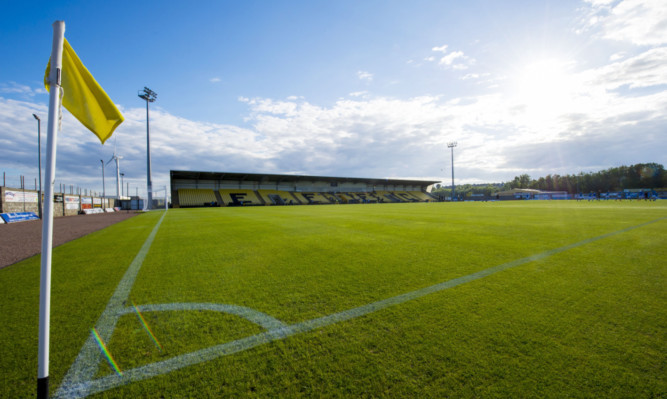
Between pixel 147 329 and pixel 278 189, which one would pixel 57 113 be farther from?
pixel 278 189

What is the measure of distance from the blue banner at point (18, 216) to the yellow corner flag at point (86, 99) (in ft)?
67.7

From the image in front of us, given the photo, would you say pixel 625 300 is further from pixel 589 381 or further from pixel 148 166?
pixel 148 166

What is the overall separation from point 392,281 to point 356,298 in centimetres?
70

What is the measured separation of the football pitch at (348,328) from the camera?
150cm

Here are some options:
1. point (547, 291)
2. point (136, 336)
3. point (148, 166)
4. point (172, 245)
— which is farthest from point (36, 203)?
point (547, 291)

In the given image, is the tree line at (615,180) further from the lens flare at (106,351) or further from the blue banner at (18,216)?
the blue banner at (18,216)

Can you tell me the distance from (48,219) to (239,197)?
44.0 meters

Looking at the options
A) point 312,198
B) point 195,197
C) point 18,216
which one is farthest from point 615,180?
point 18,216

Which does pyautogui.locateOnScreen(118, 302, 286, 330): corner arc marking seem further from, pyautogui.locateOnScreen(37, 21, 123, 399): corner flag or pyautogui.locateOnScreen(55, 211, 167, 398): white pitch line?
pyautogui.locateOnScreen(37, 21, 123, 399): corner flag

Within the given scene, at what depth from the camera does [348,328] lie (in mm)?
2102

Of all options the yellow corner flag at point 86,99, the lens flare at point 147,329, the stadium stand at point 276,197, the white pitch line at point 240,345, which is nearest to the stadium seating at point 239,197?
the stadium stand at point 276,197

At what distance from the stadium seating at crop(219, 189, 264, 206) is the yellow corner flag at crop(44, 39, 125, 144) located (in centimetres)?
4013

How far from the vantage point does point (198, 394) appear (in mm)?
1435

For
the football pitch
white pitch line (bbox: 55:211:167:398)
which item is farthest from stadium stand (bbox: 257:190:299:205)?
white pitch line (bbox: 55:211:167:398)
